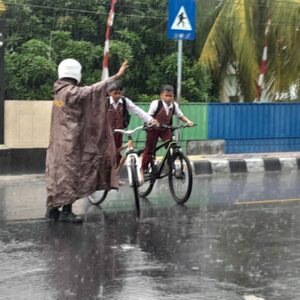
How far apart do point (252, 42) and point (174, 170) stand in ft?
22.2

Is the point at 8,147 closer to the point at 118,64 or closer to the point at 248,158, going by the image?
the point at 118,64

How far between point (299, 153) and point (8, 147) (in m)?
6.20

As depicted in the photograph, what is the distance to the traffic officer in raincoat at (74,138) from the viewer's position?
261 inches

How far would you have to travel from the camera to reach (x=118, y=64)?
1319 cm

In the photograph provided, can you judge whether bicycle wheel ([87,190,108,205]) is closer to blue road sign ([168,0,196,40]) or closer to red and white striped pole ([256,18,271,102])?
blue road sign ([168,0,196,40])

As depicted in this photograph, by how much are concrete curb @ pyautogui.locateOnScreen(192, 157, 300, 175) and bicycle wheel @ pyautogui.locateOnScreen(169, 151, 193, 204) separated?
11.1 ft

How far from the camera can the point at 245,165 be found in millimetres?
12133

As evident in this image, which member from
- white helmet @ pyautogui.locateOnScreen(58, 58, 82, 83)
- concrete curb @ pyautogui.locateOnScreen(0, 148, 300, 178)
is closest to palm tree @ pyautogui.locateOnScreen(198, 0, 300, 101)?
concrete curb @ pyautogui.locateOnScreen(0, 148, 300, 178)

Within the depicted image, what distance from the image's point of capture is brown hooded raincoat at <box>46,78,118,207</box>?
6.62 metres

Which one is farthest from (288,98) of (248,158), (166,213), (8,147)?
(166,213)

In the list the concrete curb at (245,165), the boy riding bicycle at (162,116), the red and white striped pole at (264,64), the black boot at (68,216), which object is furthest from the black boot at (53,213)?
the red and white striped pole at (264,64)

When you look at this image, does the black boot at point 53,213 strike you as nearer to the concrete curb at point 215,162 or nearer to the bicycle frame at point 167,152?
the bicycle frame at point 167,152

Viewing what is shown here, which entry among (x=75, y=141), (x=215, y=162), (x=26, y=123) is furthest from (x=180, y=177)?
(x=215, y=162)

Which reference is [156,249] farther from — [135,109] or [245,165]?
[245,165]
